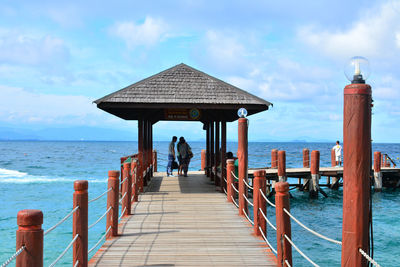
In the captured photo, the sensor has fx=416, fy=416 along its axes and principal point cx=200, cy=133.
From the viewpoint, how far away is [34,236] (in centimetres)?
345

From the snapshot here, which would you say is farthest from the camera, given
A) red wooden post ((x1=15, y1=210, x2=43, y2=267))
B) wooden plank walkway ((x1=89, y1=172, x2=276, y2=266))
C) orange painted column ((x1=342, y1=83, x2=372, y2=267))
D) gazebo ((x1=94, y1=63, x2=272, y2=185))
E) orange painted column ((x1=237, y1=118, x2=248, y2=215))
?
gazebo ((x1=94, y1=63, x2=272, y2=185))

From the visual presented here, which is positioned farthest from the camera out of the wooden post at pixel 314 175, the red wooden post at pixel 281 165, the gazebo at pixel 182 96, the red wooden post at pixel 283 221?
the wooden post at pixel 314 175

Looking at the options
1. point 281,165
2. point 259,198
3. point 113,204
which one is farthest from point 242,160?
point 281,165

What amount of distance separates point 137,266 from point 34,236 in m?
2.57

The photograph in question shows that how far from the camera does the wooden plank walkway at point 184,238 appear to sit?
6.10 meters

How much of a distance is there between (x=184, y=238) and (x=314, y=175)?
15.6 meters

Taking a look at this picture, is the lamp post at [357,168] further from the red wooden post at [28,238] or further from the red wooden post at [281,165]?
the red wooden post at [281,165]

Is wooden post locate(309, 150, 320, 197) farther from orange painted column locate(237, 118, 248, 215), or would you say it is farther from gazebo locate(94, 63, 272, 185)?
orange painted column locate(237, 118, 248, 215)

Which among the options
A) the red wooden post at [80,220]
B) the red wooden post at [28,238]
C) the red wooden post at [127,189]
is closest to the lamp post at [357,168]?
the red wooden post at [28,238]

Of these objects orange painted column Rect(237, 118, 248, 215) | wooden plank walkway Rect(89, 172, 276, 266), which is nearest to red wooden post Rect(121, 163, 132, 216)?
wooden plank walkway Rect(89, 172, 276, 266)

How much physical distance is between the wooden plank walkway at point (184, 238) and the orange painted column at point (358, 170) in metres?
2.76

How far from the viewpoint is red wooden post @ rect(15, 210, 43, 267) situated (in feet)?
11.2

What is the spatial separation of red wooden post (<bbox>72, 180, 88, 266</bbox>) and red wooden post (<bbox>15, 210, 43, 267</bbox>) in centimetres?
169

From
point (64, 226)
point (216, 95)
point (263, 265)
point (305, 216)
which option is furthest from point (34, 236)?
point (305, 216)
